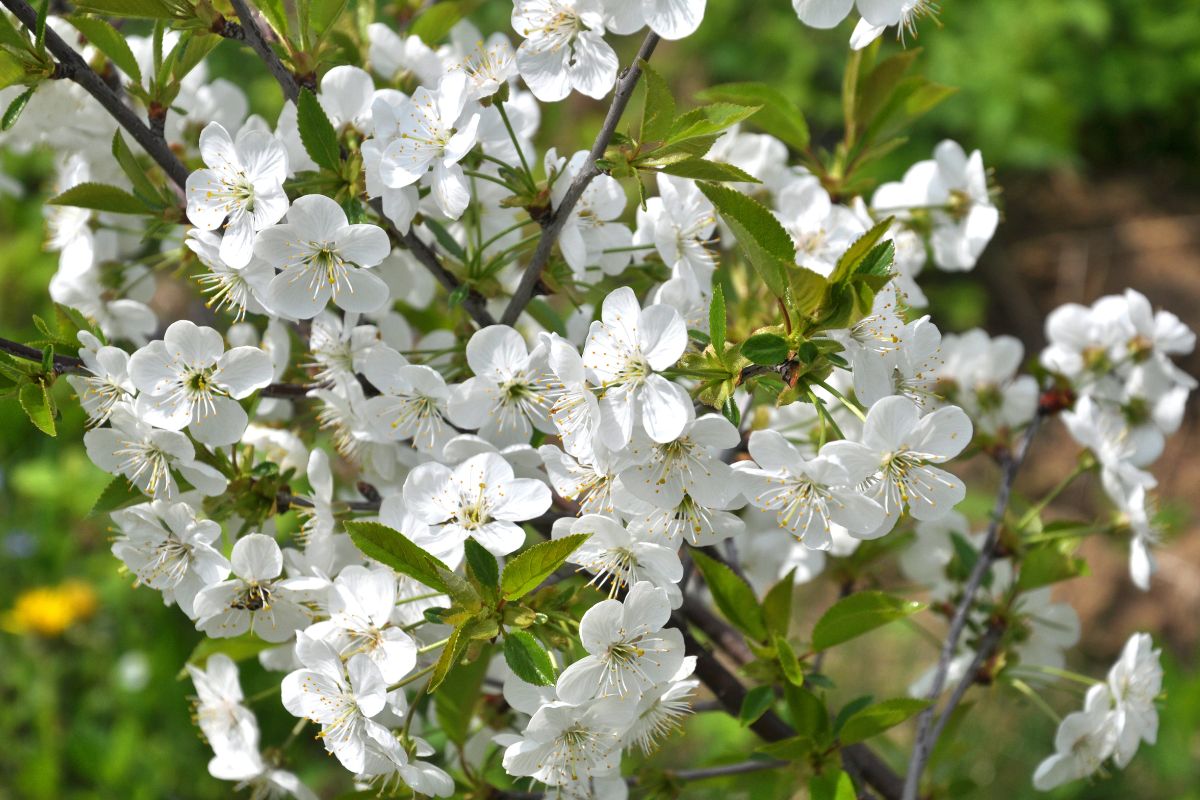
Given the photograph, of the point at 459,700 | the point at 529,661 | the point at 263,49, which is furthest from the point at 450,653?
the point at 263,49

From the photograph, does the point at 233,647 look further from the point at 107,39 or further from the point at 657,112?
the point at 657,112

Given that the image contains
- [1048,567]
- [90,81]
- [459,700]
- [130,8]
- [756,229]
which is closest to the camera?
[756,229]

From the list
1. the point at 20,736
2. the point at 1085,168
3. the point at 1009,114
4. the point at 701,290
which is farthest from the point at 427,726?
the point at 1085,168

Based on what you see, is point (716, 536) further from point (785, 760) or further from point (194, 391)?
point (194, 391)

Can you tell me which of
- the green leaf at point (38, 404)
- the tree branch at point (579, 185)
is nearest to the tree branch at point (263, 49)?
the tree branch at point (579, 185)

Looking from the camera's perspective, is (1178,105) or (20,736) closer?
(20,736)

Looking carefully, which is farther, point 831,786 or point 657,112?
point 831,786
